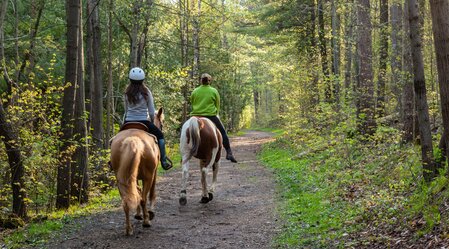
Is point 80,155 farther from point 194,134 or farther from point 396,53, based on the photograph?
point 396,53

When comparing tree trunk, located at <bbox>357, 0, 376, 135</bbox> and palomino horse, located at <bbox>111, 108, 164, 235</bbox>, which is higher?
tree trunk, located at <bbox>357, 0, 376, 135</bbox>

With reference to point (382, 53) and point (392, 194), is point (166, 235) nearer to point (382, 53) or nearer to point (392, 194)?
point (392, 194)

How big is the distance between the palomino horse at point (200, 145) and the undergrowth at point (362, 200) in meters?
1.89

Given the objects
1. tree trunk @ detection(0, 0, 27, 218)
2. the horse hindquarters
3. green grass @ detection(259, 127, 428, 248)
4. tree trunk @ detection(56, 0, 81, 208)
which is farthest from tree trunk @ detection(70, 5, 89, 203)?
green grass @ detection(259, 127, 428, 248)

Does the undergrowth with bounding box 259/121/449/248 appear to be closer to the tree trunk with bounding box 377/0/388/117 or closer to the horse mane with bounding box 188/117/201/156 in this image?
the horse mane with bounding box 188/117/201/156

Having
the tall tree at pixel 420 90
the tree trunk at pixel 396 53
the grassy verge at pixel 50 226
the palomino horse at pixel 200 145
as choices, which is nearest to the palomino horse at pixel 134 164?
the grassy verge at pixel 50 226

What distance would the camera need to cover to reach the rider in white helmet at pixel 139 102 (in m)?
7.93

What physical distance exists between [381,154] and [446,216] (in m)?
6.56

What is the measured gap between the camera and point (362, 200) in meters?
7.78

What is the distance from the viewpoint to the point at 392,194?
7.46 metres

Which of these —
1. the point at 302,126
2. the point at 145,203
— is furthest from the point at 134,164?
the point at 302,126

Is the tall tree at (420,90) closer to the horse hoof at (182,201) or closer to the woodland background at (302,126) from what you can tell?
the woodland background at (302,126)

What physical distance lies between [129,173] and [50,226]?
233cm

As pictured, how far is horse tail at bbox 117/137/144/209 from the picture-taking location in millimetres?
6705
